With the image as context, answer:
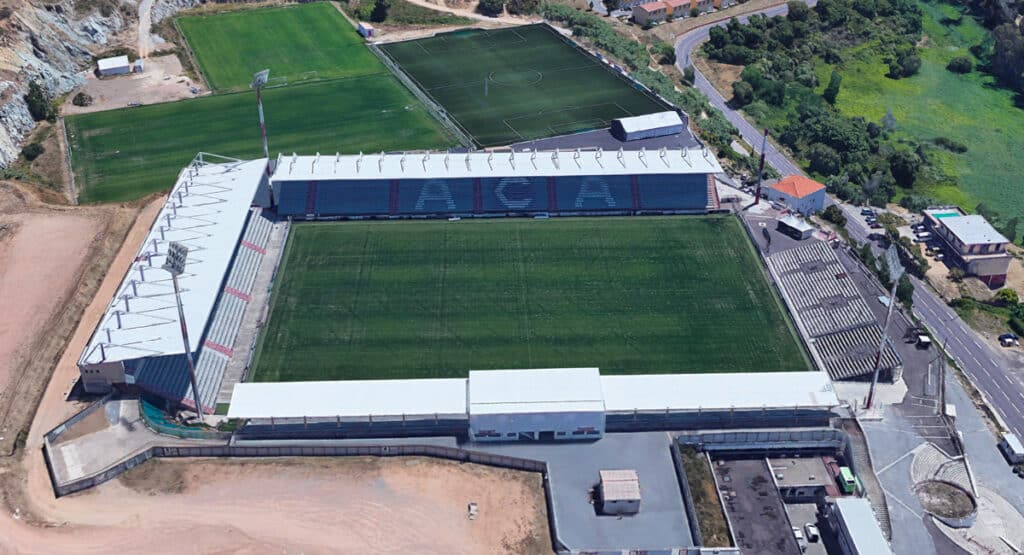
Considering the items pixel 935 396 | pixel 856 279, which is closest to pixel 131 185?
pixel 856 279

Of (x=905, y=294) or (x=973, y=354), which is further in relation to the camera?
(x=905, y=294)

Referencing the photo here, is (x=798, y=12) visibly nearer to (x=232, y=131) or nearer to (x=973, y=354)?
(x=973, y=354)

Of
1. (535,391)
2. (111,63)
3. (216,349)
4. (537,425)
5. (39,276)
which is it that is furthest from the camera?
(111,63)

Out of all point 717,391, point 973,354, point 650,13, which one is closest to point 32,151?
point 717,391

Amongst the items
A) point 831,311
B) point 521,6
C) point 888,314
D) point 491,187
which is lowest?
point 521,6

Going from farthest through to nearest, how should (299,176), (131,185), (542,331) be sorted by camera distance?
(131,185), (299,176), (542,331)

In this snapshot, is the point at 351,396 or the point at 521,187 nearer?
the point at 351,396

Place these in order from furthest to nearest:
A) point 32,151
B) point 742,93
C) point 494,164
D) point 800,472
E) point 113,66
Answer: point 742,93 → point 113,66 → point 32,151 → point 494,164 → point 800,472

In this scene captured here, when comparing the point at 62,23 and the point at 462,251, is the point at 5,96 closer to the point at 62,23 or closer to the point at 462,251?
the point at 62,23
